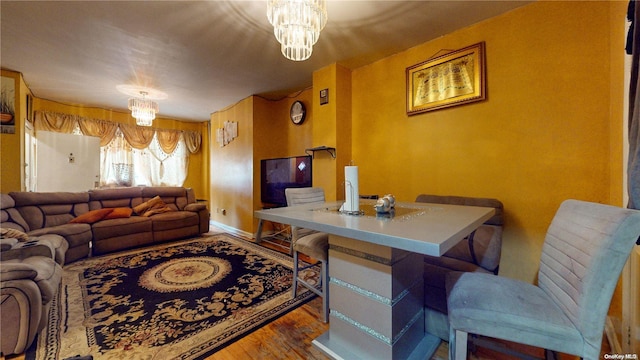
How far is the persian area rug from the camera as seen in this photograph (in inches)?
57.5

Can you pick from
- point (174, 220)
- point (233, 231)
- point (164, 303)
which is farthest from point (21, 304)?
point (233, 231)

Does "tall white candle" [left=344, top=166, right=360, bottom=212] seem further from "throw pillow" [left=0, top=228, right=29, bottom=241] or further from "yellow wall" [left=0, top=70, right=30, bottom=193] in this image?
"yellow wall" [left=0, top=70, right=30, bottom=193]

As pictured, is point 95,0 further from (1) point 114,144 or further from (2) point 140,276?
(1) point 114,144

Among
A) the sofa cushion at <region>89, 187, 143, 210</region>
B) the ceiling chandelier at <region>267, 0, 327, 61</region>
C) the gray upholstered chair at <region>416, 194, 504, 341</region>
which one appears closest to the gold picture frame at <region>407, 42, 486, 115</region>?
the gray upholstered chair at <region>416, 194, 504, 341</region>

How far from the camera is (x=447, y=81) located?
2312 millimetres

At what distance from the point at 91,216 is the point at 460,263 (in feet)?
15.2

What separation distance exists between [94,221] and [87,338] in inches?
99.0

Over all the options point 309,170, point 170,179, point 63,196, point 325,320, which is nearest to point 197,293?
point 325,320

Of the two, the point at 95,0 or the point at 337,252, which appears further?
the point at 95,0

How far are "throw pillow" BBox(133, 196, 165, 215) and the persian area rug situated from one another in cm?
100

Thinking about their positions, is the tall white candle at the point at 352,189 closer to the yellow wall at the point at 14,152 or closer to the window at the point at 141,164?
the yellow wall at the point at 14,152

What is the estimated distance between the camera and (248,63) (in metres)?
2.96

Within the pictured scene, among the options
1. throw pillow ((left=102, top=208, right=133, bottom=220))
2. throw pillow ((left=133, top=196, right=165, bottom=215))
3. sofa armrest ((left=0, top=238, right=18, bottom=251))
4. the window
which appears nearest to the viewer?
sofa armrest ((left=0, top=238, right=18, bottom=251))

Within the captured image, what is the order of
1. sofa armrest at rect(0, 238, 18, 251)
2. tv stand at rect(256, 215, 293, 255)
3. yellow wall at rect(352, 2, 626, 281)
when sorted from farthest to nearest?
tv stand at rect(256, 215, 293, 255) < sofa armrest at rect(0, 238, 18, 251) < yellow wall at rect(352, 2, 626, 281)
